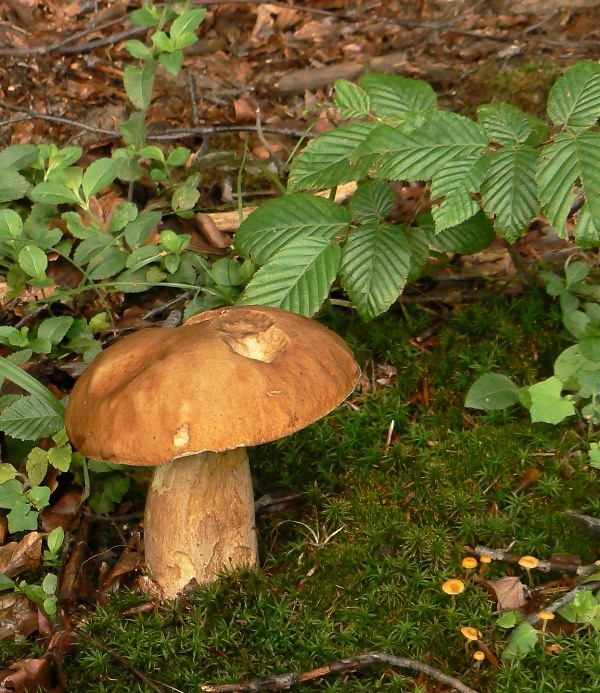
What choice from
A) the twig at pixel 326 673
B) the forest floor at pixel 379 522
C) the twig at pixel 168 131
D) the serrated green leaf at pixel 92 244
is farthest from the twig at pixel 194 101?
the twig at pixel 326 673

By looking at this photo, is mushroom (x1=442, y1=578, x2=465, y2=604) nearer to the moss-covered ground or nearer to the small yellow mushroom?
the moss-covered ground

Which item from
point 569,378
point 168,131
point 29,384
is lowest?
point 569,378

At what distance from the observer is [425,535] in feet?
8.44

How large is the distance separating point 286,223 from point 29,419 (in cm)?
122

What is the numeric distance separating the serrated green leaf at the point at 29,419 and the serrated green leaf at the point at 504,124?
187 cm

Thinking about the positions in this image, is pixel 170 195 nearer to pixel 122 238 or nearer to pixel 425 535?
pixel 122 238

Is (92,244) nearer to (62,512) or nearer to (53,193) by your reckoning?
(53,193)

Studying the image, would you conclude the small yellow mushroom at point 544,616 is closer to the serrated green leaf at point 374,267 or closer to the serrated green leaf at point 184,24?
the serrated green leaf at point 374,267

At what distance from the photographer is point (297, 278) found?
2.80 meters

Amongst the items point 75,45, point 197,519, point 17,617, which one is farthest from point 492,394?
point 75,45

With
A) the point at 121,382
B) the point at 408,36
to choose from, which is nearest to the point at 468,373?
the point at 121,382

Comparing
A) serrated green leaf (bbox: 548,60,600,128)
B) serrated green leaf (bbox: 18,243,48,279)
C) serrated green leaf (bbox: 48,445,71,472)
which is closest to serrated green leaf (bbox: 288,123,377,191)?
serrated green leaf (bbox: 548,60,600,128)

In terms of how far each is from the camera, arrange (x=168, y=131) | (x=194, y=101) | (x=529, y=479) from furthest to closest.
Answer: (x=194, y=101)
(x=168, y=131)
(x=529, y=479)

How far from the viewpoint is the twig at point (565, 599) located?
7.50 ft
